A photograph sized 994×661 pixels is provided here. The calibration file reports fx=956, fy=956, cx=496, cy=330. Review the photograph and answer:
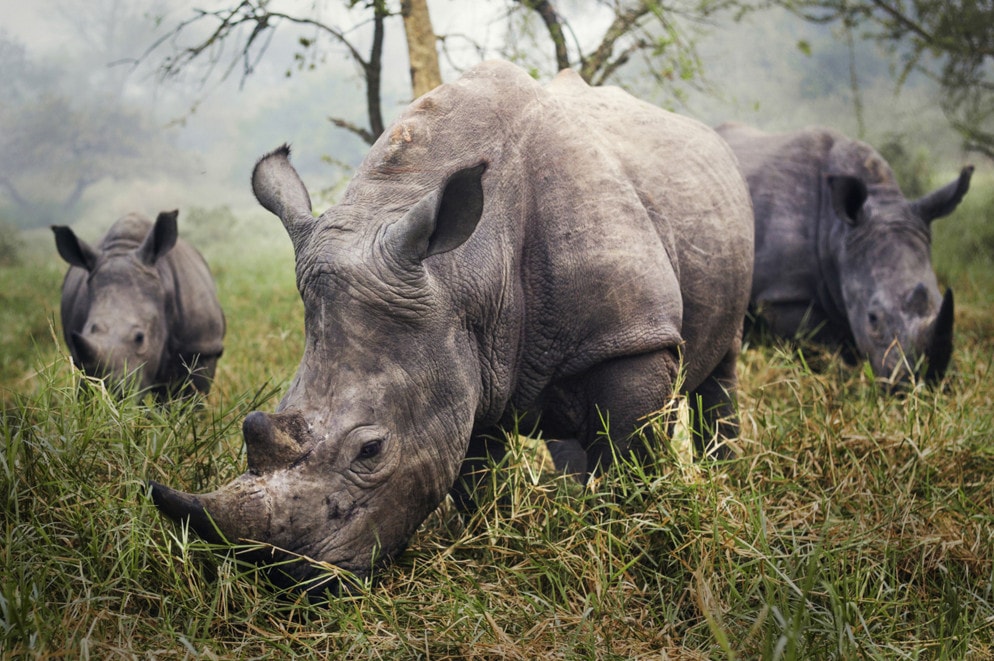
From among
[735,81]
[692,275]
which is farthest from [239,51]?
[735,81]

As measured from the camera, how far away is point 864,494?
12.4 feet

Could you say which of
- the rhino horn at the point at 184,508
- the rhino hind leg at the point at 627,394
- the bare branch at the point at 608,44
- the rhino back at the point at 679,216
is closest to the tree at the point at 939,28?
the bare branch at the point at 608,44

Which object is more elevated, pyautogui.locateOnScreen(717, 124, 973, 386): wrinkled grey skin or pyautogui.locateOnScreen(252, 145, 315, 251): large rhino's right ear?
pyautogui.locateOnScreen(252, 145, 315, 251): large rhino's right ear

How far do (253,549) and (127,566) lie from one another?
1.49 feet

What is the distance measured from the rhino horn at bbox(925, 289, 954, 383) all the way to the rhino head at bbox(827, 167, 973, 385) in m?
0.21

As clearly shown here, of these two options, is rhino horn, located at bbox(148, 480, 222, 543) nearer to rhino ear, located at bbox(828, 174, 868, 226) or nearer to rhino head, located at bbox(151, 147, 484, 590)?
rhino head, located at bbox(151, 147, 484, 590)

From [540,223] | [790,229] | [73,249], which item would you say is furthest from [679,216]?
[73,249]

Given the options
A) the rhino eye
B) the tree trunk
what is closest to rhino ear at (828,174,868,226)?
the tree trunk

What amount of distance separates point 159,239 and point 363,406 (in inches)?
163

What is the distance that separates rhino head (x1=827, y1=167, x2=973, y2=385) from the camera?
603 centimetres

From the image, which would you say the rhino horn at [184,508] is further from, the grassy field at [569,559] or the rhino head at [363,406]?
the grassy field at [569,559]

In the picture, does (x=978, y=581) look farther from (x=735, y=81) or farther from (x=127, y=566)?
(x=735, y=81)

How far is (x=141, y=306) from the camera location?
248 inches

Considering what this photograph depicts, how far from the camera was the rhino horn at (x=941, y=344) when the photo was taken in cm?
534
